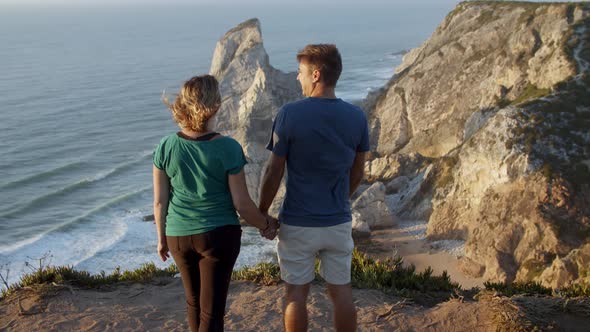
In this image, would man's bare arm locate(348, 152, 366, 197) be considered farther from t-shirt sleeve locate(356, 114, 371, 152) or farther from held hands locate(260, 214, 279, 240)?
held hands locate(260, 214, 279, 240)

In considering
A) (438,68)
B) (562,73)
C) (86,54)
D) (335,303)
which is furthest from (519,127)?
(86,54)

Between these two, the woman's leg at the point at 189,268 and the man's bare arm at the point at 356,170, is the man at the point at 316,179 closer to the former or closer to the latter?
the man's bare arm at the point at 356,170

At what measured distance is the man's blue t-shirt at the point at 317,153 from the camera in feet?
15.4

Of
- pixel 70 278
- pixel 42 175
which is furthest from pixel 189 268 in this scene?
pixel 42 175

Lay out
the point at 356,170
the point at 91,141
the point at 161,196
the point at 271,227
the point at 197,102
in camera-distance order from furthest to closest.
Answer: the point at 91,141, the point at 356,170, the point at 271,227, the point at 161,196, the point at 197,102

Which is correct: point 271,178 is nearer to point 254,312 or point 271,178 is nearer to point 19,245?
point 254,312

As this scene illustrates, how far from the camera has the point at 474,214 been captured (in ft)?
72.3

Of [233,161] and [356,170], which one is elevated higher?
[233,161]

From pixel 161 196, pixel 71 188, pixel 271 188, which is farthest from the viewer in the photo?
pixel 71 188

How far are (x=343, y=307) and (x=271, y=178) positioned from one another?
1.26 meters

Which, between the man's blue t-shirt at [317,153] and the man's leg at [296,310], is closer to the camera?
the man's blue t-shirt at [317,153]

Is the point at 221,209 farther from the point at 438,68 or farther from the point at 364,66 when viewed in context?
the point at 364,66

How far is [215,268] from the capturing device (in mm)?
4777

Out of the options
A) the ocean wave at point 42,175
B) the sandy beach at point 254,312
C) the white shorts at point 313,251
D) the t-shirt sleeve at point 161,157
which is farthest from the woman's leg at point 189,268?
the ocean wave at point 42,175
